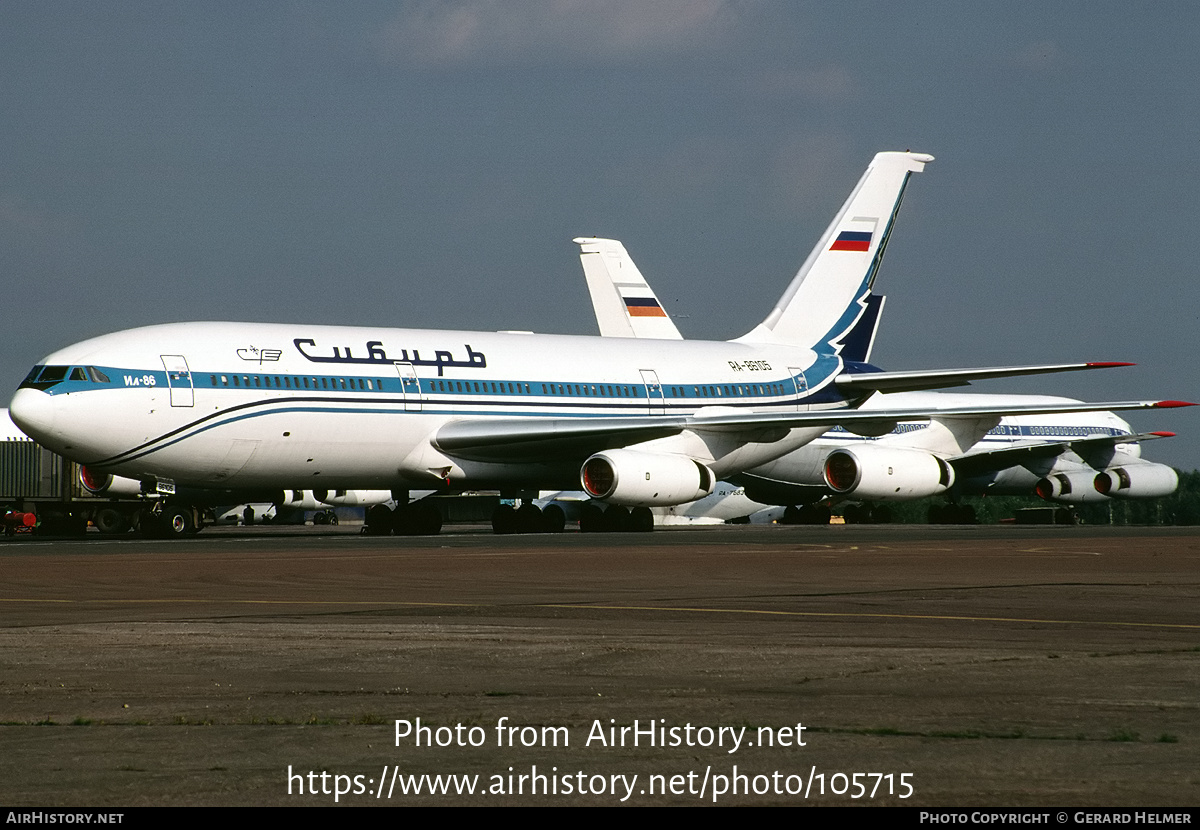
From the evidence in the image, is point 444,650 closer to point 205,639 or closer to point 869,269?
point 205,639

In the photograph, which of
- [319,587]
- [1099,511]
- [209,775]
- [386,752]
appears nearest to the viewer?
[209,775]

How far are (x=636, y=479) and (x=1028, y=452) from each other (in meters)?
23.4

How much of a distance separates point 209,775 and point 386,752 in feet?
2.24

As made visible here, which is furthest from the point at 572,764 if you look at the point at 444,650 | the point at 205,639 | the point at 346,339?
the point at 346,339

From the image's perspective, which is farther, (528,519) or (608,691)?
(528,519)

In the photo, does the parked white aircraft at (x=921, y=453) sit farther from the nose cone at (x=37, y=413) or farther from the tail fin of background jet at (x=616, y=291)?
the nose cone at (x=37, y=413)

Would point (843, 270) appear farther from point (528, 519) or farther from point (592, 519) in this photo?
point (528, 519)

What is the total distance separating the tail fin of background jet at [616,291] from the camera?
57625mm

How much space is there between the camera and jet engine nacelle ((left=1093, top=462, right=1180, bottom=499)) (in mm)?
51188

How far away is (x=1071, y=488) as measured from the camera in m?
53.0

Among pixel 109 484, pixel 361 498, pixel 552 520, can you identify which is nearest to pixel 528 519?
pixel 552 520

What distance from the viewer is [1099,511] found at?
5866cm

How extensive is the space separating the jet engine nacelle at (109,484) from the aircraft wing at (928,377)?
17541 millimetres
